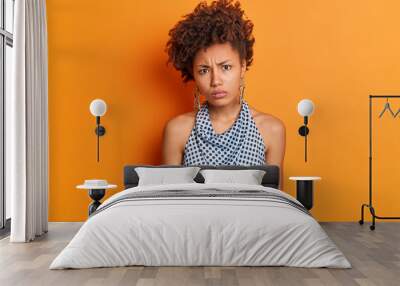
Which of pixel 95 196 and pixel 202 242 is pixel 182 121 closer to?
pixel 95 196

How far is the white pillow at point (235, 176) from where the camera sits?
579 cm

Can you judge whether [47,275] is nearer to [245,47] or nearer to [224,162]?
[224,162]

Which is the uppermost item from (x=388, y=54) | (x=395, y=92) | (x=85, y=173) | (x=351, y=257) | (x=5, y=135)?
(x=388, y=54)

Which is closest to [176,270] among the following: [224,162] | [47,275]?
[47,275]

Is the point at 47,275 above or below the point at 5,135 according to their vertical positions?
below

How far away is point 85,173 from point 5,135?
1063 mm

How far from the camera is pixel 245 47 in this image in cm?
659

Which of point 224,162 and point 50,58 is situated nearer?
point 224,162

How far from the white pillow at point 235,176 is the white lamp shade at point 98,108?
1450mm

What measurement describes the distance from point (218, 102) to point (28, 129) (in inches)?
82.9

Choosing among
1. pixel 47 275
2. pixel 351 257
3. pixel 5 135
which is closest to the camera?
pixel 47 275

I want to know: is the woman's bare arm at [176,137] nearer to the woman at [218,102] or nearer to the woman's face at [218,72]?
the woman at [218,102]

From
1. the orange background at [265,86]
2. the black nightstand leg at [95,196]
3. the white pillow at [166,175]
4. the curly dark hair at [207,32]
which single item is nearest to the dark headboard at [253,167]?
the white pillow at [166,175]

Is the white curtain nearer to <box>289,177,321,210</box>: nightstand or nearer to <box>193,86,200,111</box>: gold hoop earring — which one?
<box>193,86,200,111</box>: gold hoop earring
